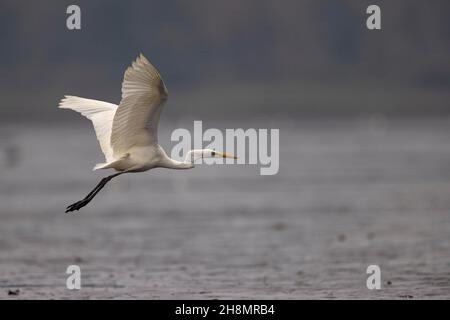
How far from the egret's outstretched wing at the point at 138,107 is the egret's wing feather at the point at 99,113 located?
3.33 ft

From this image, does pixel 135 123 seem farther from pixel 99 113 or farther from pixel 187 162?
pixel 99 113

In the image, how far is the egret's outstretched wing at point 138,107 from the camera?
15219 mm

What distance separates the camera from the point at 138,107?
51.8 ft

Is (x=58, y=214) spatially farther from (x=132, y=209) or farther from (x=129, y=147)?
(x=129, y=147)

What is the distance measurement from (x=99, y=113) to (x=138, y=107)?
2.80m

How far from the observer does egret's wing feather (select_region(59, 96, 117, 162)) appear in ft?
59.3

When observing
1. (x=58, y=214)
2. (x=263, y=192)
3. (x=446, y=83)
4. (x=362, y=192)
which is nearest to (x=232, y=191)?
(x=263, y=192)

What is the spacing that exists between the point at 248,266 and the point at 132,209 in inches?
438

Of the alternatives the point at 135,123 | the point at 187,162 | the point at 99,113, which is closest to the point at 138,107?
the point at 135,123

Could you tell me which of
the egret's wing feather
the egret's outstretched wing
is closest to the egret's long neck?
the egret's outstretched wing

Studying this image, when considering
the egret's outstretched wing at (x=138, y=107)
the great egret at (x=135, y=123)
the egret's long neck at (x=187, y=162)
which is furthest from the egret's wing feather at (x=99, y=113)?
the egret's long neck at (x=187, y=162)

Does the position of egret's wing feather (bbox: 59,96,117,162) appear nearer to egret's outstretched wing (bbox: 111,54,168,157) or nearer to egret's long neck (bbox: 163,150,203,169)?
egret's outstretched wing (bbox: 111,54,168,157)

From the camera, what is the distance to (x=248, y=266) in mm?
20719
